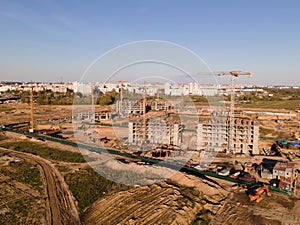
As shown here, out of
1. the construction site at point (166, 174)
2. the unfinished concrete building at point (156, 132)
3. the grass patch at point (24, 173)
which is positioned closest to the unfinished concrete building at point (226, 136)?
the construction site at point (166, 174)

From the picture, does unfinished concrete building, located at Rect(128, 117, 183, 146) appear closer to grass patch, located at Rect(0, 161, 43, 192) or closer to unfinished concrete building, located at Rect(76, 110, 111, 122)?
grass patch, located at Rect(0, 161, 43, 192)

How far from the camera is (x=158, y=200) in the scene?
19.9ft

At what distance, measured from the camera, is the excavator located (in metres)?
6.32

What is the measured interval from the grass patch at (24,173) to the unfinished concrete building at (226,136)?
6.16 m

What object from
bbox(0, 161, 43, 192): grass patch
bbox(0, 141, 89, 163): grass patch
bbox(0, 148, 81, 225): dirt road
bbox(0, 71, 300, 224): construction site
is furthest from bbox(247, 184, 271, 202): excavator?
bbox(0, 141, 89, 163): grass patch

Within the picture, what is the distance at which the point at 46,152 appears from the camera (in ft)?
33.5

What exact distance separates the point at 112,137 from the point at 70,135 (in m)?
2.26

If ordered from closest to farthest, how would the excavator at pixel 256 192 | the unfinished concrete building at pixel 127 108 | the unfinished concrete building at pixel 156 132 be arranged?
1. the excavator at pixel 256 192
2. the unfinished concrete building at pixel 156 132
3. the unfinished concrete building at pixel 127 108

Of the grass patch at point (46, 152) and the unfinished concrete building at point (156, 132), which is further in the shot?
the unfinished concrete building at point (156, 132)

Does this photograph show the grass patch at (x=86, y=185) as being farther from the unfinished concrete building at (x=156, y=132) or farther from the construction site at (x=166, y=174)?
the unfinished concrete building at (x=156, y=132)

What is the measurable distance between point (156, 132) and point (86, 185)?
177 inches

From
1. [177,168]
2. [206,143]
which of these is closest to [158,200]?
[177,168]

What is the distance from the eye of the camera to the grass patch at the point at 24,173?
720 centimetres

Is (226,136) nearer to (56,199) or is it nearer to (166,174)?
(166,174)
